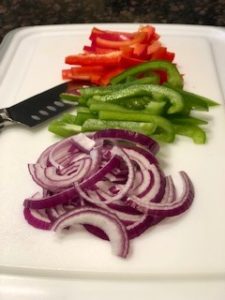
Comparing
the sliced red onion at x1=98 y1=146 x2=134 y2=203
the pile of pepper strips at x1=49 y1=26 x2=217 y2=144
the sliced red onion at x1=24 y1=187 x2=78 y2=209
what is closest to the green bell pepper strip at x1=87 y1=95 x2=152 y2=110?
the pile of pepper strips at x1=49 y1=26 x2=217 y2=144

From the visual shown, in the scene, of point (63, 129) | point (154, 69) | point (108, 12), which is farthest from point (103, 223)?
point (108, 12)

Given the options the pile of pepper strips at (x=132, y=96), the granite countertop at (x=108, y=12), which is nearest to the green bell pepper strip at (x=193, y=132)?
the pile of pepper strips at (x=132, y=96)

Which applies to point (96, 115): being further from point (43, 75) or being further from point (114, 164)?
point (43, 75)

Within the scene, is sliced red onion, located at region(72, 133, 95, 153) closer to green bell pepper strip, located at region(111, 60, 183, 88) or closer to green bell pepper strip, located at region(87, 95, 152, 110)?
green bell pepper strip, located at region(87, 95, 152, 110)

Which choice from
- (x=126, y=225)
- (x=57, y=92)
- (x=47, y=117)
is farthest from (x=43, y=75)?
(x=126, y=225)

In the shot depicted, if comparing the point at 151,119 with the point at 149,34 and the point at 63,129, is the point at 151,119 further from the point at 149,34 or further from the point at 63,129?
the point at 149,34

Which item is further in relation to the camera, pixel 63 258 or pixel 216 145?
pixel 216 145

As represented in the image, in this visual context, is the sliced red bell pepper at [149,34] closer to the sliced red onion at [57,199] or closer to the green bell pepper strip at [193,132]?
the green bell pepper strip at [193,132]
